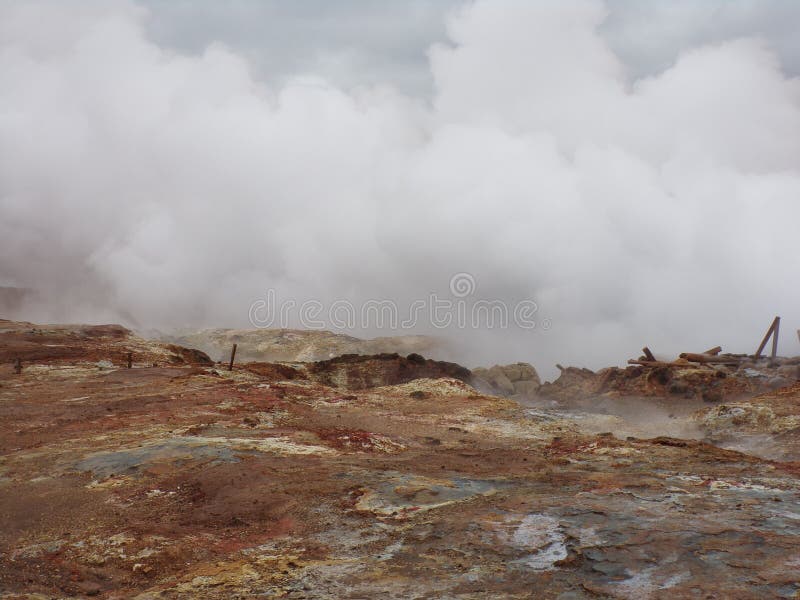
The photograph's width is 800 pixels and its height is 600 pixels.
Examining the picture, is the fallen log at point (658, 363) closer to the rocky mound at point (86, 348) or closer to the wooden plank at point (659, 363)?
the wooden plank at point (659, 363)

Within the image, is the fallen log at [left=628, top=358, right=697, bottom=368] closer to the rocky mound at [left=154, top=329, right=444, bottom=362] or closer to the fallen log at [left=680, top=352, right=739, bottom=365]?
the fallen log at [left=680, top=352, right=739, bottom=365]

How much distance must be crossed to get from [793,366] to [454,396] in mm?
20681

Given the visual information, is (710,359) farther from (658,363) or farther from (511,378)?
(511,378)

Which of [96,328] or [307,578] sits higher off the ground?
[96,328]

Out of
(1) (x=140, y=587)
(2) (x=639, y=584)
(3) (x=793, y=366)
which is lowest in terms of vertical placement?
(1) (x=140, y=587)

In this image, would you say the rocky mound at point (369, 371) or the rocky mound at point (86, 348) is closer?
the rocky mound at point (86, 348)

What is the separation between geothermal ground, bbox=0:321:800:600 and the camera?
6734 mm

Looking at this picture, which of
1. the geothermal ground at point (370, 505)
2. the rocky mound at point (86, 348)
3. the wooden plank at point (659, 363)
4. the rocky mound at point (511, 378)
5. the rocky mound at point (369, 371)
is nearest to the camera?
the geothermal ground at point (370, 505)

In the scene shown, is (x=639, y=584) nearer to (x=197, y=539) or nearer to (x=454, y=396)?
(x=197, y=539)

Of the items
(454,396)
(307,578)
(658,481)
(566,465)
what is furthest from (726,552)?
(454,396)

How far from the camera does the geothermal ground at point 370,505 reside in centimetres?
673

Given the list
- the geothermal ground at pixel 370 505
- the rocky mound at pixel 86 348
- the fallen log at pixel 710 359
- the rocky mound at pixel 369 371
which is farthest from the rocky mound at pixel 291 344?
the geothermal ground at pixel 370 505

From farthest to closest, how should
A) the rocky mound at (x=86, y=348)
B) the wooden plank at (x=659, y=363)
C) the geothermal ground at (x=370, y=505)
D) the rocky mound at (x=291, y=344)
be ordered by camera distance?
the rocky mound at (x=291, y=344)
the wooden plank at (x=659, y=363)
the rocky mound at (x=86, y=348)
the geothermal ground at (x=370, y=505)

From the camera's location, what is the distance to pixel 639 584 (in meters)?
6.29
